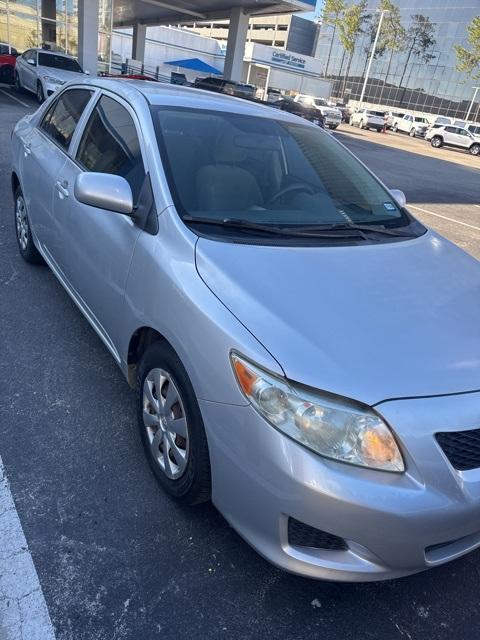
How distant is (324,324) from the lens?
6.15ft

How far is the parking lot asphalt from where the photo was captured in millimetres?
1839

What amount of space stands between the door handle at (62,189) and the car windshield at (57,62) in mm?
15745

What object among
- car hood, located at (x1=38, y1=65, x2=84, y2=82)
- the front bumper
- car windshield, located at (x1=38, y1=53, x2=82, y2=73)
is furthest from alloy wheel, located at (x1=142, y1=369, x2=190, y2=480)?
car windshield, located at (x1=38, y1=53, x2=82, y2=73)

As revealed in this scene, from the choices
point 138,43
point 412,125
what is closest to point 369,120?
point 412,125

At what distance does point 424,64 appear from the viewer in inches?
2461

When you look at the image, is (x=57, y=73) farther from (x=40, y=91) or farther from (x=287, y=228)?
(x=287, y=228)

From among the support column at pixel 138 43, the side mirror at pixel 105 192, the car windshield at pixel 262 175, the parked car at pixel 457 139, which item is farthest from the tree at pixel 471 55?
the side mirror at pixel 105 192

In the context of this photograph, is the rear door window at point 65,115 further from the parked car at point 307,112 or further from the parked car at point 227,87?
the parked car at point 307,112

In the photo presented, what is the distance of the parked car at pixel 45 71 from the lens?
15211mm

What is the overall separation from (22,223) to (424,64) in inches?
2772

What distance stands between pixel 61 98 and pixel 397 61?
235 feet

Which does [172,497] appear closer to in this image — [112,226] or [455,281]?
[112,226]

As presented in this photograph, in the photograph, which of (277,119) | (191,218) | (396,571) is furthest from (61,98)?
(396,571)

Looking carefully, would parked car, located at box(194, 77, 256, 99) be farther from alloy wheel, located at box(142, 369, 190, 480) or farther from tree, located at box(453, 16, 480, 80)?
tree, located at box(453, 16, 480, 80)
